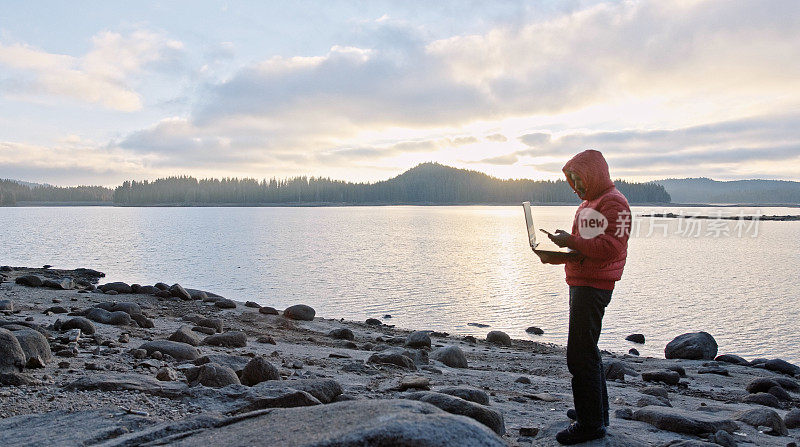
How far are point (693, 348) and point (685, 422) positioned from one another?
30.4 ft

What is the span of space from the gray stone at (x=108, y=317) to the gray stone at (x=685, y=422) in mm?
9607

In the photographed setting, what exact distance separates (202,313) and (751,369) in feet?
44.9

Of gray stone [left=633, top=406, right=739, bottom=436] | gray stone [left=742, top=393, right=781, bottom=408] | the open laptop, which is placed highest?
the open laptop

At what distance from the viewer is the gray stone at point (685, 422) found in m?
6.53

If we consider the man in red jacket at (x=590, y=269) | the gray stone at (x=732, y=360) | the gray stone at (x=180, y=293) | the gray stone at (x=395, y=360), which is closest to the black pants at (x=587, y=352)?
the man in red jacket at (x=590, y=269)

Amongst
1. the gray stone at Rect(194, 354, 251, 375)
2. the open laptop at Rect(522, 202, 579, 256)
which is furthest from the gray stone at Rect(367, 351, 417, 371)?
the open laptop at Rect(522, 202, 579, 256)

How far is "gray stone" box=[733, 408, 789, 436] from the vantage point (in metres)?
7.00

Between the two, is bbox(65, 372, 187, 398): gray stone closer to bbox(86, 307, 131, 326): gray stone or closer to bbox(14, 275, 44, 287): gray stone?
bbox(86, 307, 131, 326): gray stone

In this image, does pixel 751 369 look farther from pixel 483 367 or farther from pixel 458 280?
pixel 458 280

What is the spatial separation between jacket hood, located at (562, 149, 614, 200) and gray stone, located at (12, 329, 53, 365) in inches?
261

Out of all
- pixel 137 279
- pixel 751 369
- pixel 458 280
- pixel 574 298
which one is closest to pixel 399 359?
pixel 574 298

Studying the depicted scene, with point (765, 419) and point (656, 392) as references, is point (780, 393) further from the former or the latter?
point (765, 419)

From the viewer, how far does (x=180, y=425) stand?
15.9 feet

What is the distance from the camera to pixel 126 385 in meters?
6.66
